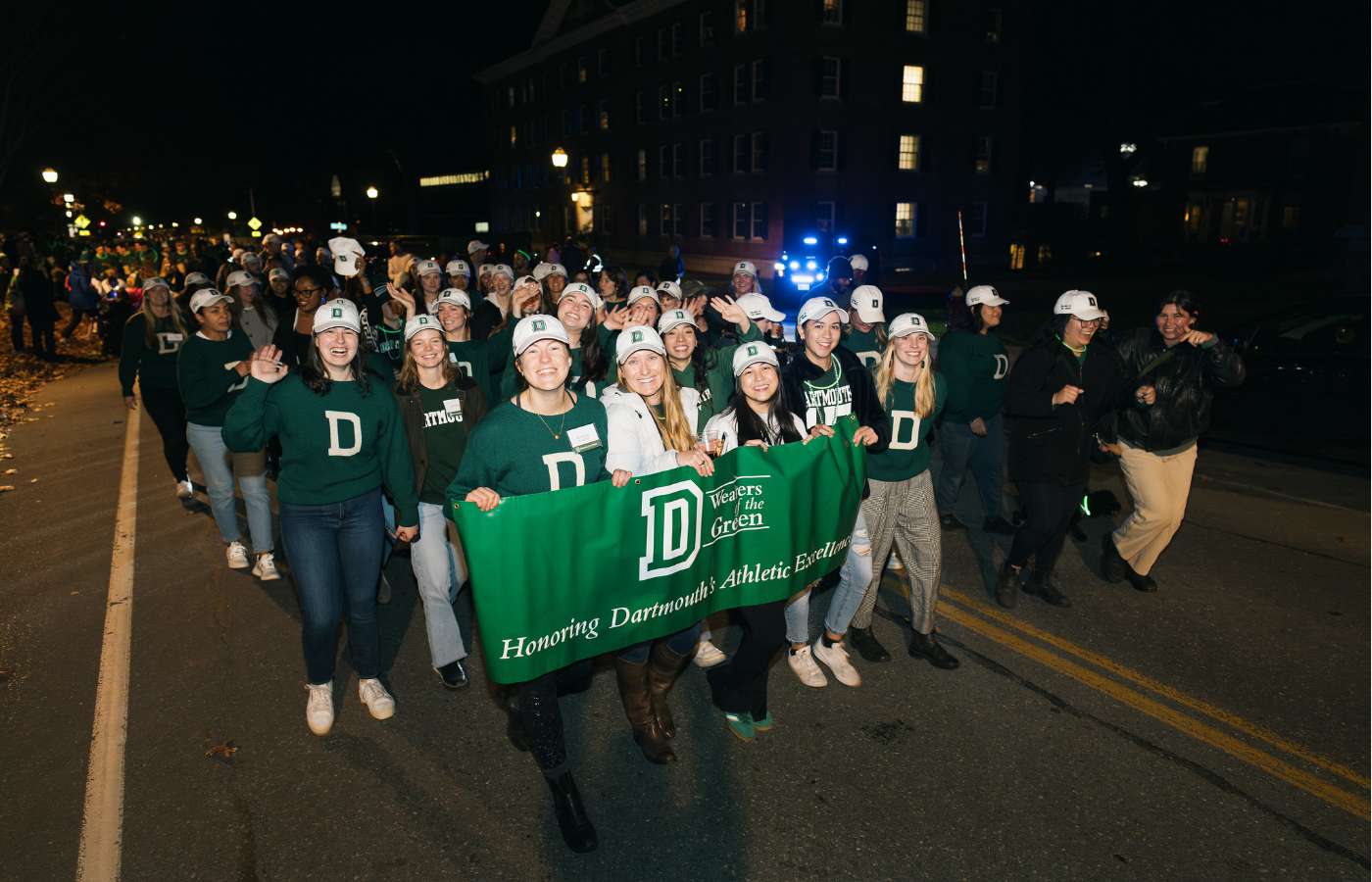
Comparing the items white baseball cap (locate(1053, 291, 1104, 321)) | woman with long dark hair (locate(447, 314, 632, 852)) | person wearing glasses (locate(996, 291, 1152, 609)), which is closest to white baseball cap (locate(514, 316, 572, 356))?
woman with long dark hair (locate(447, 314, 632, 852))

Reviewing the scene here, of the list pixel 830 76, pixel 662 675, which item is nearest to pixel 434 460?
pixel 662 675

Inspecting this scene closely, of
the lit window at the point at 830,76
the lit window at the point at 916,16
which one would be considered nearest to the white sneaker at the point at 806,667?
the lit window at the point at 830,76

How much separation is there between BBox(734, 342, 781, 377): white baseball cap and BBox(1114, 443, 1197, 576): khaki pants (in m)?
3.18

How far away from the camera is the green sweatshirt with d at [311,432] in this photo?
14.2 ft

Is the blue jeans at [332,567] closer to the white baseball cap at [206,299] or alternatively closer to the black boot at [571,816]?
the black boot at [571,816]

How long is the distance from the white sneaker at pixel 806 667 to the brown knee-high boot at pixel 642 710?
3.27 feet

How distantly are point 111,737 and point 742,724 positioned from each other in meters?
3.30

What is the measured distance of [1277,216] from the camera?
41.9m

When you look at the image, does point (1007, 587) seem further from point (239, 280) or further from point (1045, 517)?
point (239, 280)

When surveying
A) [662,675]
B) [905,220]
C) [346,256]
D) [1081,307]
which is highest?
[905,220]

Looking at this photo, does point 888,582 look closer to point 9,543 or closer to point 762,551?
point 762,551

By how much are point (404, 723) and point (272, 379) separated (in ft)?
6.40

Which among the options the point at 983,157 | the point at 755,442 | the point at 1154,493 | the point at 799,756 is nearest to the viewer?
the point at 755,442

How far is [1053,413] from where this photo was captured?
5547 millimetres
